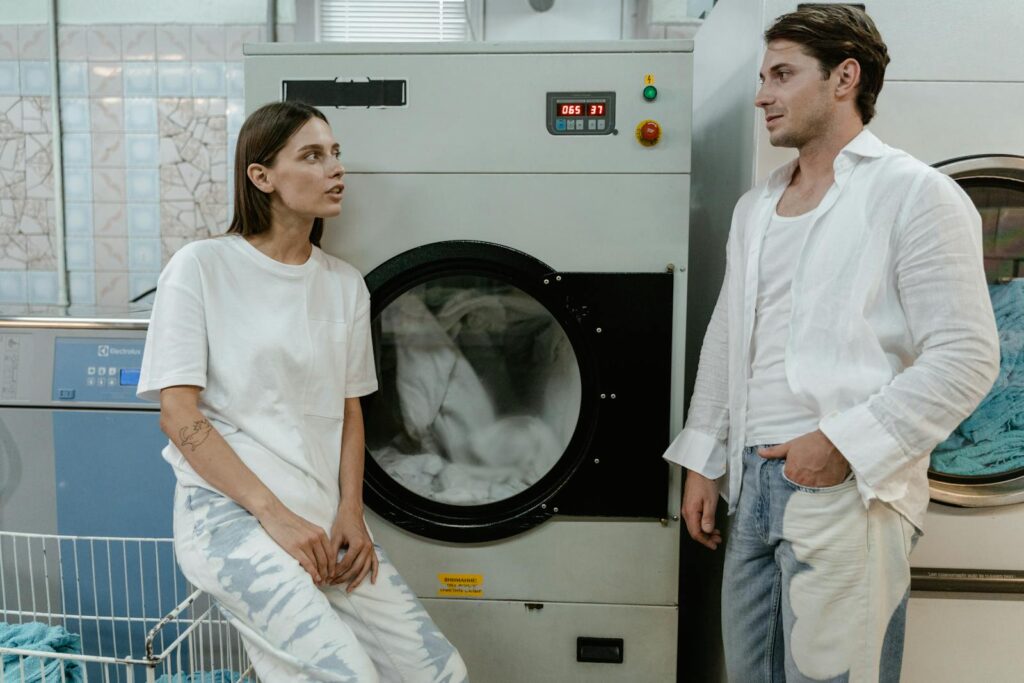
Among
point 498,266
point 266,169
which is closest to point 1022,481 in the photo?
point 498,266

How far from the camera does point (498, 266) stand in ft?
5.33

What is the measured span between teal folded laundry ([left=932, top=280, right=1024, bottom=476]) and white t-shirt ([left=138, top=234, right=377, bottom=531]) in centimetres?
126

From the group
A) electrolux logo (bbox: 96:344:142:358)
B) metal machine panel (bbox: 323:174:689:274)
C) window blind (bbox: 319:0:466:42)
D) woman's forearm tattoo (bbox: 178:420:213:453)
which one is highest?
window blind (bbox: 319:0:466:42)

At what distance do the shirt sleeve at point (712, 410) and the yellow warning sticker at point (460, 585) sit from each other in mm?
530

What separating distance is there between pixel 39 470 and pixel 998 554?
2.20 m

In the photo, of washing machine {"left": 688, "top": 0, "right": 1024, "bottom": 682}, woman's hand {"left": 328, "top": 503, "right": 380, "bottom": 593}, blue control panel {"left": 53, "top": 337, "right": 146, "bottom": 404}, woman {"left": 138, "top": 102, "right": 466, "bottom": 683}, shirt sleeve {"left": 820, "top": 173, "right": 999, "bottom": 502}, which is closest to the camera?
shirt sleeve {"left": 820, "top": 173, "right": 999, "bottom": 502}

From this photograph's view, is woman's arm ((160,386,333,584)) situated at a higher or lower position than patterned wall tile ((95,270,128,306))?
lower

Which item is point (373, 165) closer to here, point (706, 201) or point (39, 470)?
point (706, 201)

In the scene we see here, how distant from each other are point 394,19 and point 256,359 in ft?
5.53

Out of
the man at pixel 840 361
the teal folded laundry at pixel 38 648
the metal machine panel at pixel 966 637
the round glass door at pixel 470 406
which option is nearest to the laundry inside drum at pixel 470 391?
the round glass door at pixel 470 406

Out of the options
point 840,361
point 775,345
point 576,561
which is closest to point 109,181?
point 576,561

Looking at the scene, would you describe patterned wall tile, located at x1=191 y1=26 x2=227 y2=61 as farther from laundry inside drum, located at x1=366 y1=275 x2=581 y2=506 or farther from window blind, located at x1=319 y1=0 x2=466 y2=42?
laundry inside drum, located at x1=366 y1=275 x2=581 y2=506

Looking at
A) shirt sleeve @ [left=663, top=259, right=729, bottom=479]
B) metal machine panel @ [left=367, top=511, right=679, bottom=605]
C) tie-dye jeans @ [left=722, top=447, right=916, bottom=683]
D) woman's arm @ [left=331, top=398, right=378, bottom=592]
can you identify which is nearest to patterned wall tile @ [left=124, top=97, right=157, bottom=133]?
woman's arm @ [left=331, top=398, right=378, bottom=592]

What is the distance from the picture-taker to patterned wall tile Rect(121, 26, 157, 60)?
8.00 ft
